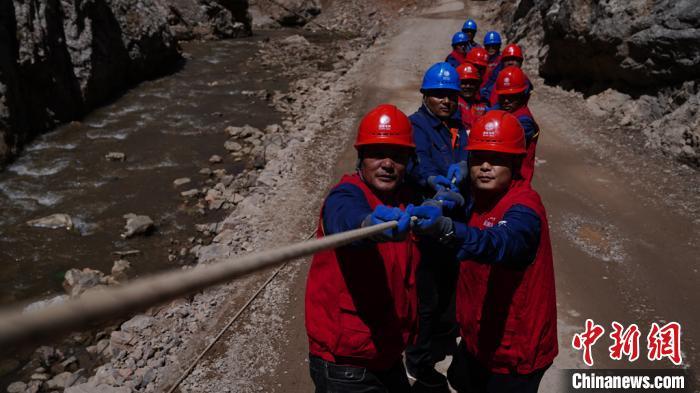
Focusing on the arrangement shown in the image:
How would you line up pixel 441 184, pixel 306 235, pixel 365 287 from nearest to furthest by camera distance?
pixel 365 287 → pixel 441 184 → pixel 306 235

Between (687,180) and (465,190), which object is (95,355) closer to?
(465,190)

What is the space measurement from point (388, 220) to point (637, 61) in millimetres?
10878

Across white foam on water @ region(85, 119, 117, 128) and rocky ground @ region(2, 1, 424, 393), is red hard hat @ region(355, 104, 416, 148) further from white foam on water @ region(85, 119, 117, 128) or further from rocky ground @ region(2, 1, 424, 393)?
white foam on water @ region(85, 119, 117, 128)

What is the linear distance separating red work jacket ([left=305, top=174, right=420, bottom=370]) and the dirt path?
6.82 ft

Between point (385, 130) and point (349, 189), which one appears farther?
point (385, 130)

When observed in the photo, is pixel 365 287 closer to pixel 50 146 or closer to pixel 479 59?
pixel 479 59

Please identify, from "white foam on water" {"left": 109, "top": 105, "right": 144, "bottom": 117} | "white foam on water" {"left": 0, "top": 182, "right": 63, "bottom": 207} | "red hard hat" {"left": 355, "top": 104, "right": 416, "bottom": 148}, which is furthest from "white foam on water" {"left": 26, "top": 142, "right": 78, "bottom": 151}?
"red hard hat" {"left": 355, "top": 104, "right": 416, "bottom": 148}

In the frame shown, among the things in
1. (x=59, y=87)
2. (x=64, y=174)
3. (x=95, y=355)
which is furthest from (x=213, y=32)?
(x=95, y=355)

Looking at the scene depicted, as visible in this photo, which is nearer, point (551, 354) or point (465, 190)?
point (551, 354)

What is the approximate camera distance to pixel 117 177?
9898 millimetres

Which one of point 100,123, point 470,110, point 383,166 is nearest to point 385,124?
point 383,166

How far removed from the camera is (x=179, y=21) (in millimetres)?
22781

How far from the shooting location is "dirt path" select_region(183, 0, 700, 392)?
5.07m

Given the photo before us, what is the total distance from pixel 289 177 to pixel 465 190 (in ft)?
18.4
